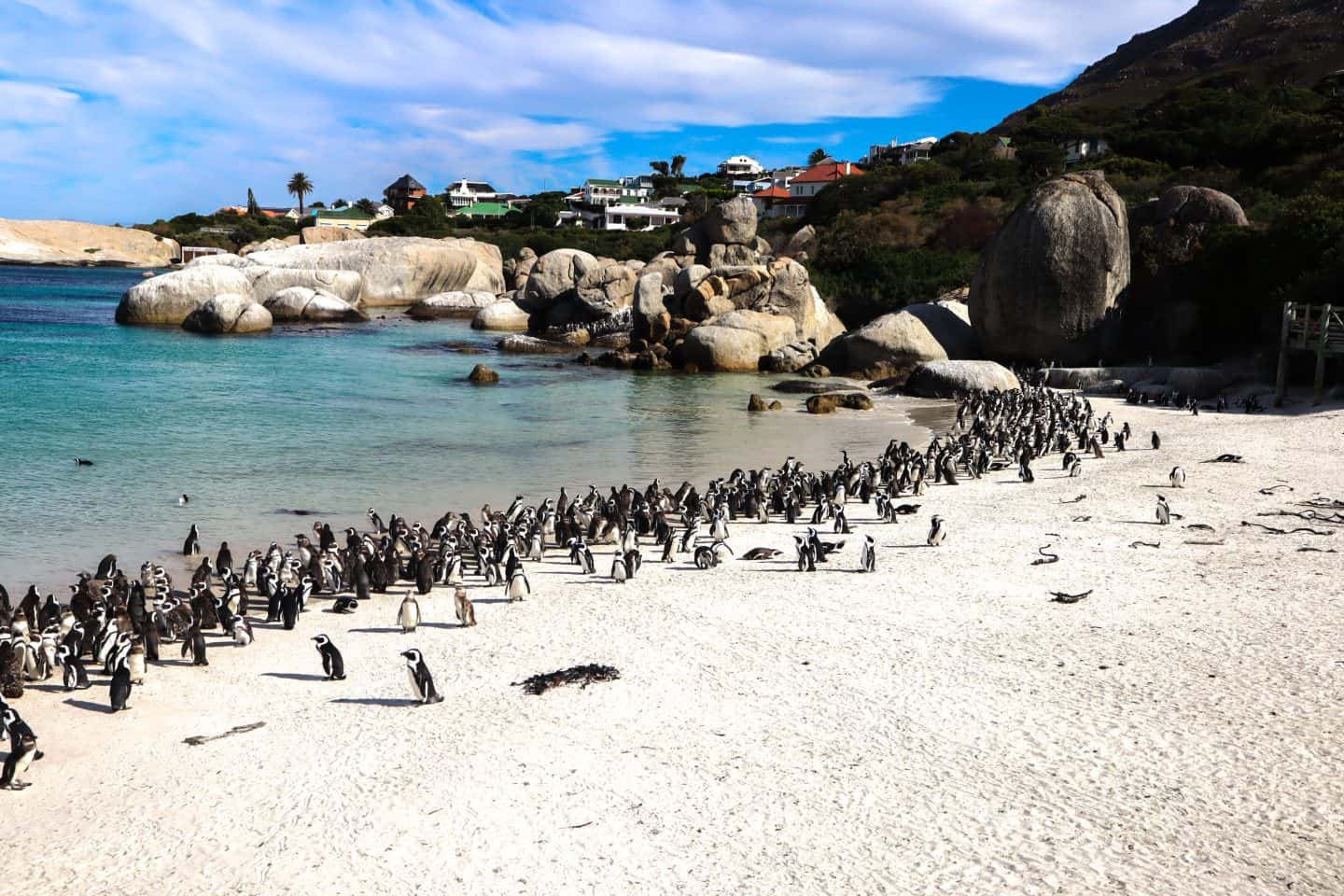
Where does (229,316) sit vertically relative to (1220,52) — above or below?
below

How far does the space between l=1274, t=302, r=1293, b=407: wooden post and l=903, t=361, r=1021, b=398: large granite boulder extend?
6.69 meters

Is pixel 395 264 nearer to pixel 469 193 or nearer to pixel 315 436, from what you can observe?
pixel 315 436

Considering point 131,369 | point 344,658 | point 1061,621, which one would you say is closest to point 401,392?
point 131,369

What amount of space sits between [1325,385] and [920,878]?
24.4m

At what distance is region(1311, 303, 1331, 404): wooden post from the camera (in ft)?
74.8

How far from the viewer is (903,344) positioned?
34.1m

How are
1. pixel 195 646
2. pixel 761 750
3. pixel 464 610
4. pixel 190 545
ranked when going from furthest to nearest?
pixel 190 545 < pixel 464 610 < pixel 195 646 < pixel 761 750

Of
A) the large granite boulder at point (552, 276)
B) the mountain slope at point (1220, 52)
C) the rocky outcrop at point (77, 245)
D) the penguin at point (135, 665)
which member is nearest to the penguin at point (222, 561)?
the penguin at point (135, 665)

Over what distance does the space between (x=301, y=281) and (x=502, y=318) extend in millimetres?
11866

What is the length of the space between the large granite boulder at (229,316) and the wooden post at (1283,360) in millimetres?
41992

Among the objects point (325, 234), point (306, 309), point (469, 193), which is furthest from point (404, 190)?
point (306, 309)

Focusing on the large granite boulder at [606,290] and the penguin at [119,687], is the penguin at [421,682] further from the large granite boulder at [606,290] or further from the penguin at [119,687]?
the large granite boulder at [606,290]

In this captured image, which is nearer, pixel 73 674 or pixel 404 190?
pixel 73 674

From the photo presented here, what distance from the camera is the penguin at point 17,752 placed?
24.1ft
